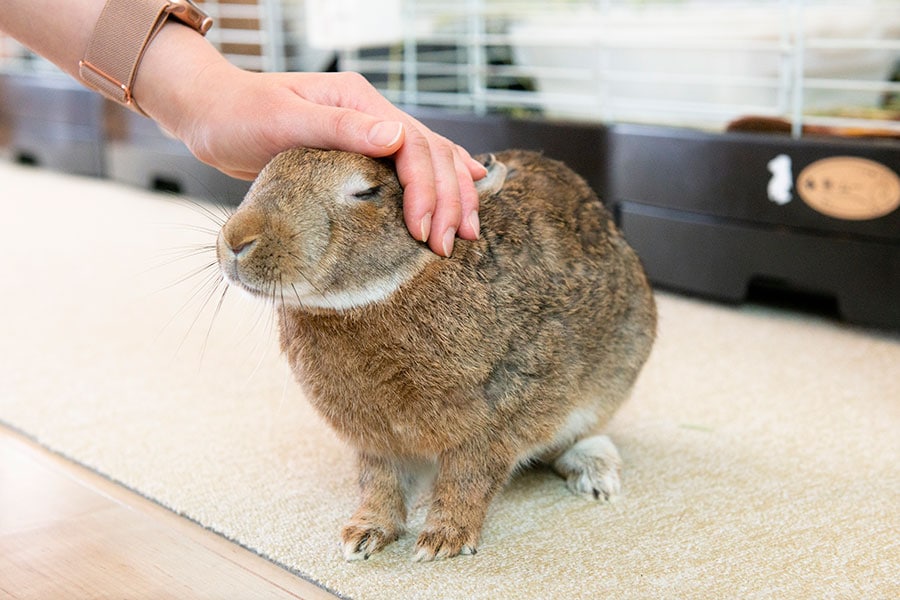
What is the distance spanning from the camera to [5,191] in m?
4.08

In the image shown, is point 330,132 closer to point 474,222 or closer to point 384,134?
point 384,134

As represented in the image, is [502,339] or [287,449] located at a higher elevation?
[502,339]

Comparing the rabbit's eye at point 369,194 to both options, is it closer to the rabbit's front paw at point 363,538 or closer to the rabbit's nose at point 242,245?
Answer: the rabbit's nose at point 242,245

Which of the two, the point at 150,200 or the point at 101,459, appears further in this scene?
the point at 150,200

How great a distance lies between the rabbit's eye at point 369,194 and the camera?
122cm

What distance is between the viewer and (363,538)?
1277 mm

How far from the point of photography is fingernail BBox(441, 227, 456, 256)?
1253 millimetres

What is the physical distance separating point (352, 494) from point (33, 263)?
1.82 m

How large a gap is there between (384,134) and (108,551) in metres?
0.61

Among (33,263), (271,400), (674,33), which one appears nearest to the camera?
(271,400)

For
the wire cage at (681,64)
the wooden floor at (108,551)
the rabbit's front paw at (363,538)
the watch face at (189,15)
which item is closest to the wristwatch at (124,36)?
the watch face at (189,15)

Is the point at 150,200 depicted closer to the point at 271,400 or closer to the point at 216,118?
the point at 271,400

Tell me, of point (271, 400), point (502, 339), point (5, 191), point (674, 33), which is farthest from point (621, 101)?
point (5, 191)

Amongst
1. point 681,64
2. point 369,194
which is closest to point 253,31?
point 681,64
